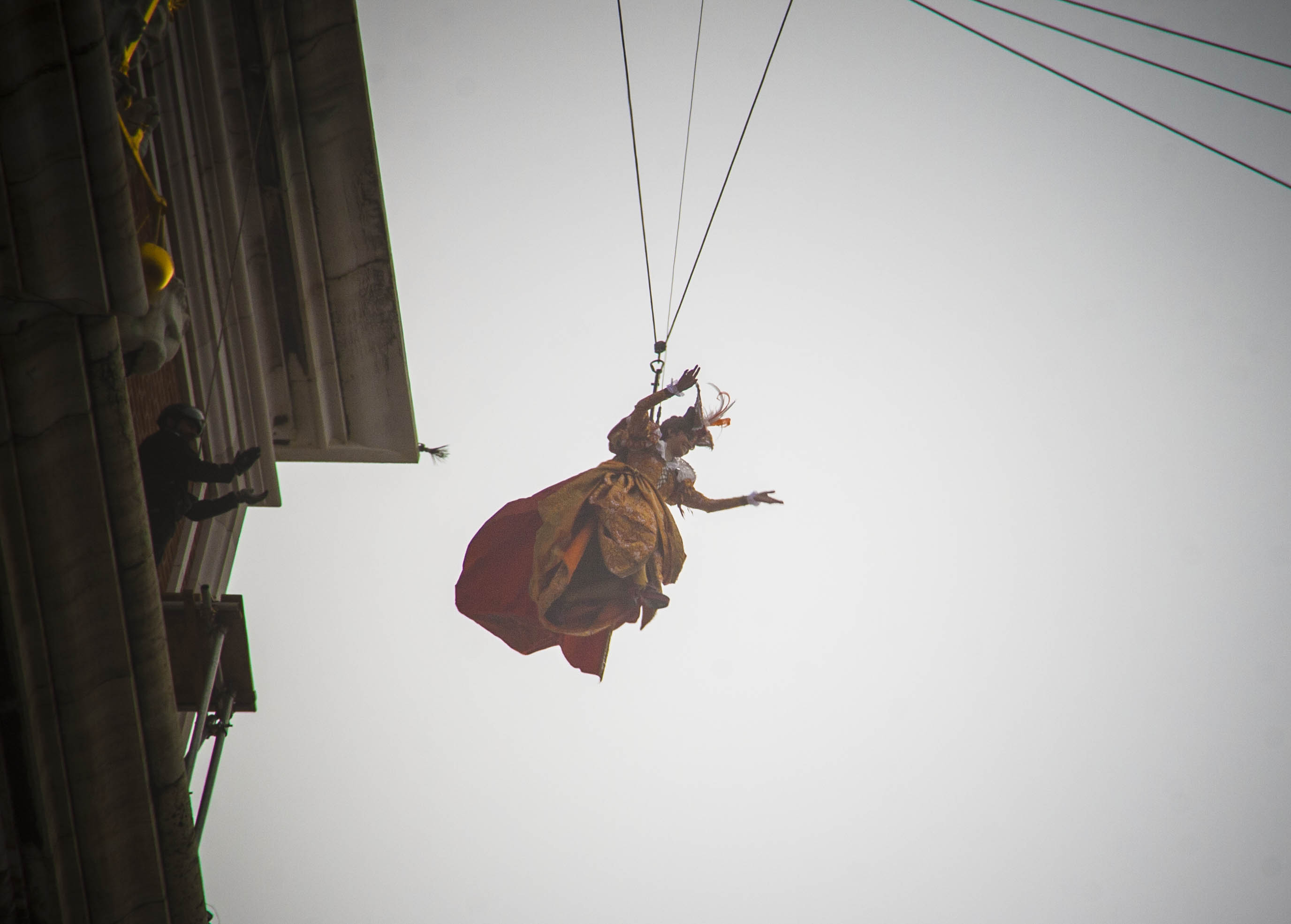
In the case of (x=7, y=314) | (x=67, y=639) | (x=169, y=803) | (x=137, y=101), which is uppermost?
(x=137, y=101)

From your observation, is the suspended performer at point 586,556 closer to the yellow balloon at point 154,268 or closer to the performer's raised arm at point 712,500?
the performer's raised arm at point 712,500

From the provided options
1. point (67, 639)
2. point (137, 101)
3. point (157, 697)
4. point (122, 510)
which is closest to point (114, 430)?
point (122, 510)

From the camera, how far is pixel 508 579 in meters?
7.01

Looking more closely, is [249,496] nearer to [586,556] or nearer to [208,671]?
[208,671]

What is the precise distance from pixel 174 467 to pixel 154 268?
4.34 feet

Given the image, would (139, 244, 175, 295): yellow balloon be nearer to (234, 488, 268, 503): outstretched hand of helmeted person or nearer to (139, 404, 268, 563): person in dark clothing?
(139, 404, 268, 563): person in dark clothing

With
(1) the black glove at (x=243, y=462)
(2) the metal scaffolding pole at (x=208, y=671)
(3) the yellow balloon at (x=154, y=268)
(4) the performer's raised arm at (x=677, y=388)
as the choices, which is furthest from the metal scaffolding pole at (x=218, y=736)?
(4) the performer's raised arm at (x=677, y=388)

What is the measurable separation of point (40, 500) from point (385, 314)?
3.84 m

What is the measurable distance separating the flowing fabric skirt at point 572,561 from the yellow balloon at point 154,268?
301 centimetres

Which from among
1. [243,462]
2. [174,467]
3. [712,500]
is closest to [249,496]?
[243,462]

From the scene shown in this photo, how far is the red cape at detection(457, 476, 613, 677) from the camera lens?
6977 mm

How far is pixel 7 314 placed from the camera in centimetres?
414

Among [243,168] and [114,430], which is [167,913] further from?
[243,168]

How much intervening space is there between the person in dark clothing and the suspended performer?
2.02 metres
